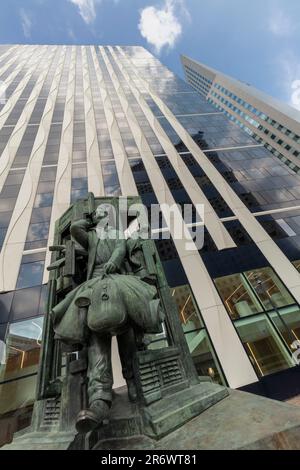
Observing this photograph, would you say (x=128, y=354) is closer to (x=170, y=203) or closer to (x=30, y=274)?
(x=30, y=274)

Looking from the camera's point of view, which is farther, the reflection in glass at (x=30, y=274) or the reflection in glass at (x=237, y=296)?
the reflection in glass at (x=30, y=274)

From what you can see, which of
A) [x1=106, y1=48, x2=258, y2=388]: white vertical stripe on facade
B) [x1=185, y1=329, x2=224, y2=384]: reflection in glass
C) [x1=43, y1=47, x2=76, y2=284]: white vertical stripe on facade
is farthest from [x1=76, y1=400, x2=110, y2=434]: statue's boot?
[x1=43, y1=47, x2=76, y2=284]: white vertical stripe on facade

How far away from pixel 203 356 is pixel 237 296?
4.03m

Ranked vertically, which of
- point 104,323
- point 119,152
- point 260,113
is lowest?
point 104,323

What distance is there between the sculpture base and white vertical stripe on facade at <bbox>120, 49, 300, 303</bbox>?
39.6ft

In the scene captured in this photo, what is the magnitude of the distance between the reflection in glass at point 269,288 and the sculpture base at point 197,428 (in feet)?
36.3

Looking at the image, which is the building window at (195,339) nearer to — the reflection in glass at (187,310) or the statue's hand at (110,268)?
the reflection in glass at (187,310)

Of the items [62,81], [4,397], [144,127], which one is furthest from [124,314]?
[62,81]

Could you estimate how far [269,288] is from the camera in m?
12.9

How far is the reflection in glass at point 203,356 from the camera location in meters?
9.80

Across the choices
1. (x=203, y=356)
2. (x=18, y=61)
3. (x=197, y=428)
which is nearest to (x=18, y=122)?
(x=18, y=61)

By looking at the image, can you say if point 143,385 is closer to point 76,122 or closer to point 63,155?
point 63,155

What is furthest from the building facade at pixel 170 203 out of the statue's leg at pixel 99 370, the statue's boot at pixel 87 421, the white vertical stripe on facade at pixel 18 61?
the statue's boot at pixel 87 421

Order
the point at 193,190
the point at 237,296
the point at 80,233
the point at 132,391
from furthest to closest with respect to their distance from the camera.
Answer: the point at 193,190, the point at 237,296, the point at 80,233, the point at 132,391
